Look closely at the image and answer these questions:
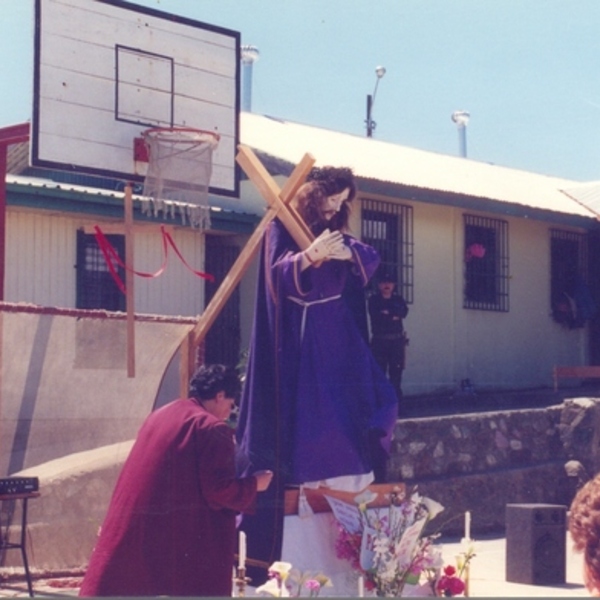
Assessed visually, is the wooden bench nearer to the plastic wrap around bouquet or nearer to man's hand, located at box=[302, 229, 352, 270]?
the plastic wrap around bouquet

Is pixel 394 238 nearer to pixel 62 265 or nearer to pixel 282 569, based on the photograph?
pixel 62 265

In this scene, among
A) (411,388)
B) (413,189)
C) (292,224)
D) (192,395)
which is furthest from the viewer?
(411,388)

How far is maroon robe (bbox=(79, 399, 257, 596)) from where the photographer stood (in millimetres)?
4551

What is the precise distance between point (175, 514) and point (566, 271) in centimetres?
1431

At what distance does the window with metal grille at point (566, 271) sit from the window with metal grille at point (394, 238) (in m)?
3.24

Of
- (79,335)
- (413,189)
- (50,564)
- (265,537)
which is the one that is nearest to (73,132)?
(79,335)

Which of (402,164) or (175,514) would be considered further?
(402,164)

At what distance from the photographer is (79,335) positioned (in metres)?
7.34

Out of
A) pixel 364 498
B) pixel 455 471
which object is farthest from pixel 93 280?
pixel 364 498

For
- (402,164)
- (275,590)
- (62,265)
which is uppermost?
(402,164)

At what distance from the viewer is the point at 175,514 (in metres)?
4.55

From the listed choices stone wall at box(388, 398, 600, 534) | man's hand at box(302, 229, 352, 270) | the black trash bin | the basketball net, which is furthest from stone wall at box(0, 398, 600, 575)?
man's hand at box(302, 229, 352, 270)

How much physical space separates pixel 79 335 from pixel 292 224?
2.60 meters

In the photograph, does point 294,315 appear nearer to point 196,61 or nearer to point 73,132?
point 73,132
